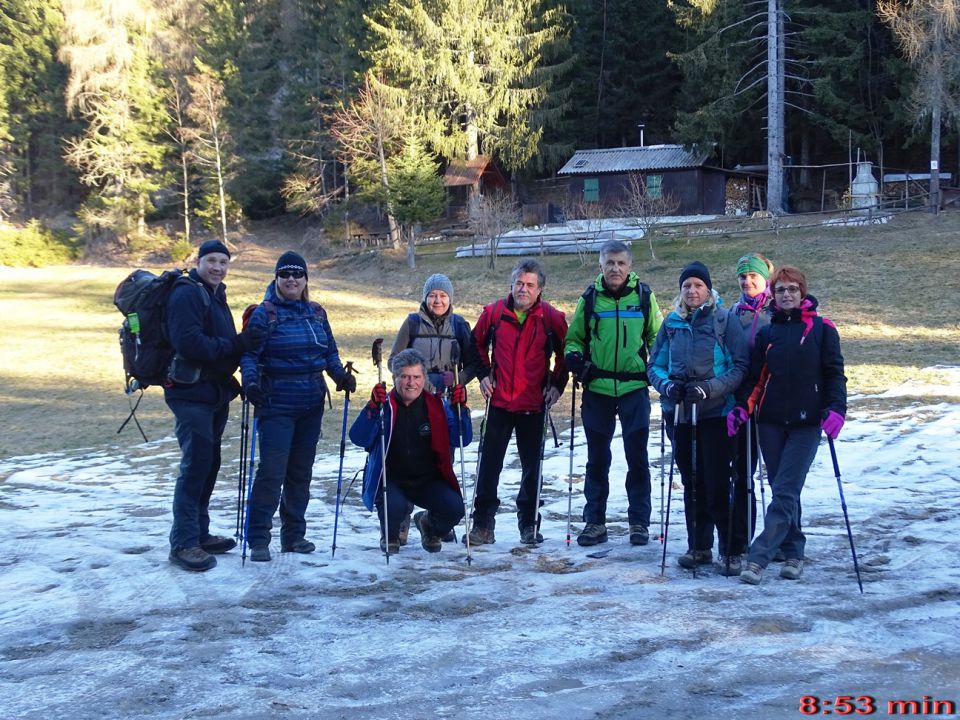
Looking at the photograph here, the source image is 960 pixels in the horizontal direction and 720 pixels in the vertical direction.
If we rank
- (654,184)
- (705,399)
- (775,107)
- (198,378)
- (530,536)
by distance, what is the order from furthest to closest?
(654,184) → (775,107) → (530,536) → (198,378) → (705,399)

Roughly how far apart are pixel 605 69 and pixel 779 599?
156ft

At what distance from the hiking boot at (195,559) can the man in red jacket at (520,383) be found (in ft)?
6.12

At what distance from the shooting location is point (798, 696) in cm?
405

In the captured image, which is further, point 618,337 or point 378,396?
point 618,337

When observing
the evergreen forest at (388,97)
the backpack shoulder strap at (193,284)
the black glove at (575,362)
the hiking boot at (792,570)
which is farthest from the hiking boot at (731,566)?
the evergreen forest at (388,97)

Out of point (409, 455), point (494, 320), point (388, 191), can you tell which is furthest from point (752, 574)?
point (388, 191)

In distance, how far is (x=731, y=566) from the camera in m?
5.98

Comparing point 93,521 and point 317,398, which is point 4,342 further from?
point 317,398

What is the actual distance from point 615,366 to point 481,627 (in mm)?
2310

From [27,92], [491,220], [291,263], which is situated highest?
[27,92]

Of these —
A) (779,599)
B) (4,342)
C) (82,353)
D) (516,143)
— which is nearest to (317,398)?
(779,599)

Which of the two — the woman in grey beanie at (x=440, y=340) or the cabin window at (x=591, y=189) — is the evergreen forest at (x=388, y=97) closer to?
the cabin window at (x=591, y=189)

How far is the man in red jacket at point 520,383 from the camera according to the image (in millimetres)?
6797

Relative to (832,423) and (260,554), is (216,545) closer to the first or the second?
(260,554)
